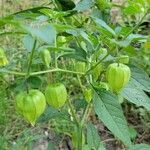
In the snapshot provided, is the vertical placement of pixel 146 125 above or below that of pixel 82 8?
below

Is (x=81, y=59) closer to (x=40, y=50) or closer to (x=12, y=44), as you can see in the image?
(x=40, y=50)

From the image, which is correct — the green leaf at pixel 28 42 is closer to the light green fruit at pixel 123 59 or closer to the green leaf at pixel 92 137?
the light green fruit at pixel 123 59

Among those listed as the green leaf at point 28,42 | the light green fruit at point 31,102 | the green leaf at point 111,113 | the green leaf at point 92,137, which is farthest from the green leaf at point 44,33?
the green leaf at point 92,137

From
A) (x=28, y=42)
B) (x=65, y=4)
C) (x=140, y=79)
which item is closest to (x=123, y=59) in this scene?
(x=140, y=79)

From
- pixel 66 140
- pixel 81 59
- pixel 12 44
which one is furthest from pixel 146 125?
pixel 81 59

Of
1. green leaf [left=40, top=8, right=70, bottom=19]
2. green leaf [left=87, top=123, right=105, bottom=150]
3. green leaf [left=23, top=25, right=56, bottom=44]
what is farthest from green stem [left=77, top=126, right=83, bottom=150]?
green leaf [left=23, top=25, right=56, bottom=44]

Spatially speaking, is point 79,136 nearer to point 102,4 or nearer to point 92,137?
point 92,137

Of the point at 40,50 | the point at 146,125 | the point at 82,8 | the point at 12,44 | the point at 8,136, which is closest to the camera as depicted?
A: the point at 40,50
